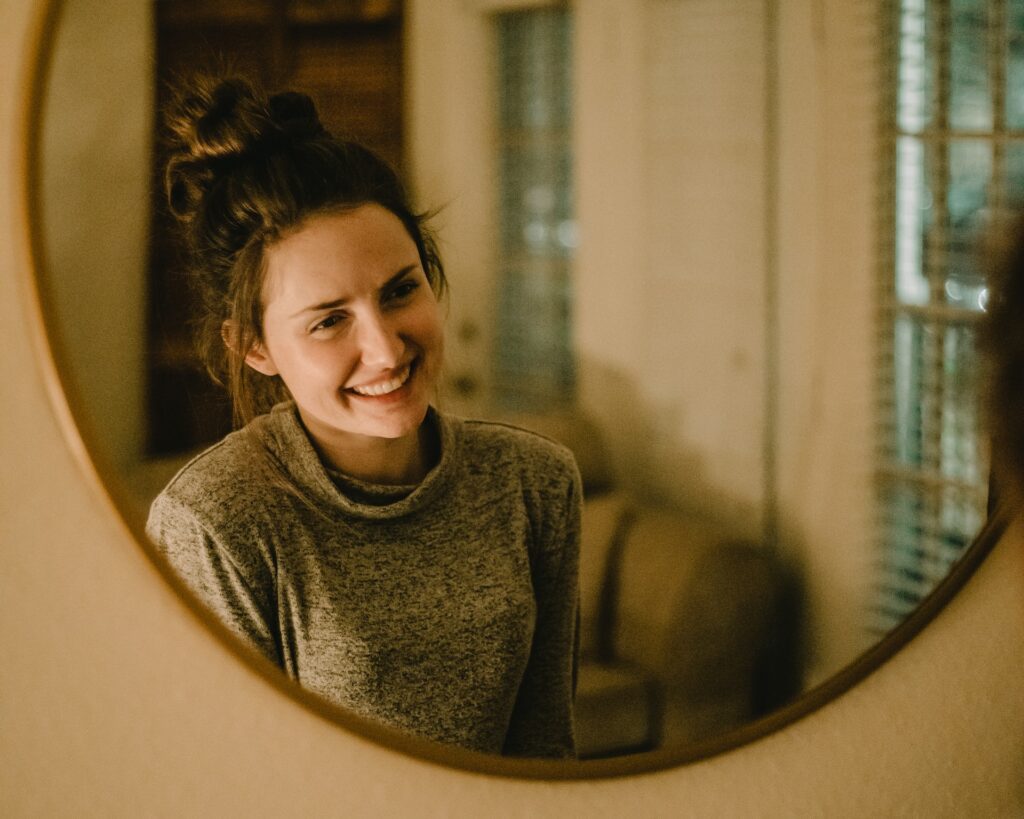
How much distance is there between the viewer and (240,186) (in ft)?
2.10

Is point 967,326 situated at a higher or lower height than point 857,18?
lower

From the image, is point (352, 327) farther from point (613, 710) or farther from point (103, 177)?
point (613, 710)

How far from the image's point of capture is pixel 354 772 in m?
0.79

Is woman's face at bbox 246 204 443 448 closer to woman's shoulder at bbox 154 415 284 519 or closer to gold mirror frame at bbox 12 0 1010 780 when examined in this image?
woman's shoulder at bbox 154 415 284 519

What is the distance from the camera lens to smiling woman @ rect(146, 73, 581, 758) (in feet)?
2.14

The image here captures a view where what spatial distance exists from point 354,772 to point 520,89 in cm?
58

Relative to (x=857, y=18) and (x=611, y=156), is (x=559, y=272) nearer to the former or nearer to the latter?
(x=611, y=156)

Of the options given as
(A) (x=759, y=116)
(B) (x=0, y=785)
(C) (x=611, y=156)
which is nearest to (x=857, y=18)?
(A) (x=759, y=116)

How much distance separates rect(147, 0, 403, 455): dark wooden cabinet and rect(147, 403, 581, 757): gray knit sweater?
39mm

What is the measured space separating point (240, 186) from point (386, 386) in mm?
177

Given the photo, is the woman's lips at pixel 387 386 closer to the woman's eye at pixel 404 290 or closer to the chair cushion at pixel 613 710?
the woman's eye at pixel 404 290

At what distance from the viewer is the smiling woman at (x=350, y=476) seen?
0.65 m

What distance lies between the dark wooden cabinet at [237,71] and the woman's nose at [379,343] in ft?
0.36

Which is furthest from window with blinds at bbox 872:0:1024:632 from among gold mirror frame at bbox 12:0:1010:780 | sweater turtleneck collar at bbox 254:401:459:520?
sweater turtleneck collar at bbox 254:401:459:520
